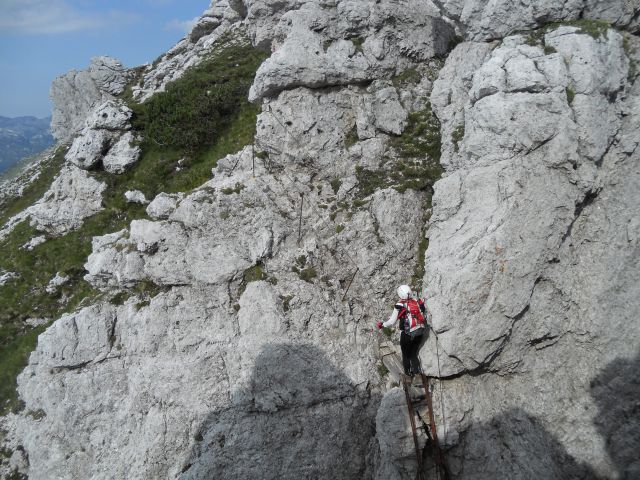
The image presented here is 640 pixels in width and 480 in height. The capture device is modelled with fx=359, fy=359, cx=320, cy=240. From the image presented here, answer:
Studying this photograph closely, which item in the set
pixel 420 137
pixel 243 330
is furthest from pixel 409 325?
pixel 420 137

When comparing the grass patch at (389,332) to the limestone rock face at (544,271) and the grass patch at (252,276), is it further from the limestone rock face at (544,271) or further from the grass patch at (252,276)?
the grass patch at (252,276)

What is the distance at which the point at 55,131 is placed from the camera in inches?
2048

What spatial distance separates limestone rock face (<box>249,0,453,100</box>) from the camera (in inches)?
793

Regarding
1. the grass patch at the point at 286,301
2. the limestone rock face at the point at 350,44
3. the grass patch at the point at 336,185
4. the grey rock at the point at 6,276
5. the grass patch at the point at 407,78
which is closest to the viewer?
the grass patch at the point at 286,301

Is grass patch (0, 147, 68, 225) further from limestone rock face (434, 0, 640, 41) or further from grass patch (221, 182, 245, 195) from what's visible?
limestone rock face (434, 0, 640, 41)

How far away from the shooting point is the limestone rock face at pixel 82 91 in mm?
43781

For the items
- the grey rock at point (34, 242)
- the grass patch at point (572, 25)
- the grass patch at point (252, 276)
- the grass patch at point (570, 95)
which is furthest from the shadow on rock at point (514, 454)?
the grey rock at point (34, 242)

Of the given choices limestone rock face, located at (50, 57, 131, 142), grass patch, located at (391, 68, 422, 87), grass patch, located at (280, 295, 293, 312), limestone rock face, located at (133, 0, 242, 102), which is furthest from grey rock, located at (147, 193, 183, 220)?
limestone rock face, located at (50, 57, 131, 142)

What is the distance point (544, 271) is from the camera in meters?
14.4

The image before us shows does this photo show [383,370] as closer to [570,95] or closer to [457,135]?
[457,135]

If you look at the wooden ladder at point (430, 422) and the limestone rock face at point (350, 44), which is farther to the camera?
the limestone rock face at point (350, 44)

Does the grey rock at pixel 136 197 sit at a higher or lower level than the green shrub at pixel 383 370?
higher

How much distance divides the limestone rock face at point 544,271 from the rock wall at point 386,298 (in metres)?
0.07

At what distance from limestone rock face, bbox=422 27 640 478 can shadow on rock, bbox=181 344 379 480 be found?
141 inches
